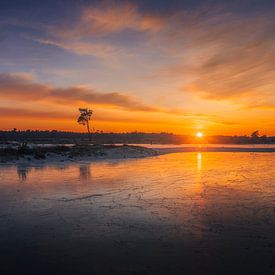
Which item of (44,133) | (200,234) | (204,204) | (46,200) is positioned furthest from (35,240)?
(44,133)

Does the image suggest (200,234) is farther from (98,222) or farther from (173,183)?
(173,183)

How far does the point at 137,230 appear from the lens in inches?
358

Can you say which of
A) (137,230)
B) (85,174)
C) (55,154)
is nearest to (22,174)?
(85,174)

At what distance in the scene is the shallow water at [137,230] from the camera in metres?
6.64

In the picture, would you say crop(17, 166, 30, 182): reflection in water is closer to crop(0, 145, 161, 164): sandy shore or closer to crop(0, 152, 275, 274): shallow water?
crop(0, 152, 275, 274): shallow water

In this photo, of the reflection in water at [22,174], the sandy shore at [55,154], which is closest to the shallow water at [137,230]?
the reflection in water at [22,174]

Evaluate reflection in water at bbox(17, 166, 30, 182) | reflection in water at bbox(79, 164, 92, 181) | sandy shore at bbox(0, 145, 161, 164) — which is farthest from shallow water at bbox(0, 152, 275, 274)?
sandy shore at bbox(0, 145, 161, 164)

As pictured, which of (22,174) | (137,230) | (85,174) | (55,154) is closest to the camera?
(137,230)

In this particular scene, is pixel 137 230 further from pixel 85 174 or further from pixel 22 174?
pixel 22 174

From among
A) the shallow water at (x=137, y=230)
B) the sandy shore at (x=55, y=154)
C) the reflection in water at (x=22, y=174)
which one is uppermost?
the sandy shore at (x=55, y=154)

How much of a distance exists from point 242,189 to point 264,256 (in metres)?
9.34

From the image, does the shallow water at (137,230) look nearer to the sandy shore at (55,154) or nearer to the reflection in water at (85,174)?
the reflection in water at (85,174)

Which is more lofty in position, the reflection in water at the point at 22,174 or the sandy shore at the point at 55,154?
the sandy shore at the point at 55,154

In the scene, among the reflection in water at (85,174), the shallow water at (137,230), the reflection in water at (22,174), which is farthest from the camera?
the reflection in water at (85,174)
